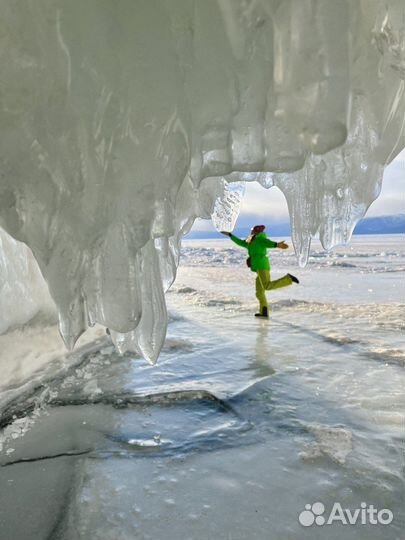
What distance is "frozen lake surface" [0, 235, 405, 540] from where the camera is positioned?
1425 millimetres

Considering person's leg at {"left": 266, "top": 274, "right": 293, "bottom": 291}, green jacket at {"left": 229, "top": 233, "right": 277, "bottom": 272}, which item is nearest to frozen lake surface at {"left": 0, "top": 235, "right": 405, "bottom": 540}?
person's leg at {"left": 266, "top": 274, "right": 293, "bottom": 291}

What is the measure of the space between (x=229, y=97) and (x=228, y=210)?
2.57m

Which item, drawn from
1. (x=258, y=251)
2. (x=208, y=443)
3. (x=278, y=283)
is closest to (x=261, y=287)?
(x=278, y=283)

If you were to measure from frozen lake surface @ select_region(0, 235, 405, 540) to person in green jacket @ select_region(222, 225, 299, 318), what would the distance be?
169 cm

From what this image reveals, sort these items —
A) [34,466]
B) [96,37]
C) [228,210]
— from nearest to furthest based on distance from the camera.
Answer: [96,37] → [34,466] → [228,210]

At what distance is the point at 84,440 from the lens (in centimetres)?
201

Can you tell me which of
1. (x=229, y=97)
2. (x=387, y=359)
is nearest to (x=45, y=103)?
(x=229, y=97)

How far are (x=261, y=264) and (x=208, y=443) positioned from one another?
3945mm

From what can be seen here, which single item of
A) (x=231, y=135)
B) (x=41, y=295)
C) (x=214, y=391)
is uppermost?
(x=231, y=135)

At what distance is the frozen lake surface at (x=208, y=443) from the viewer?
1.42 metres

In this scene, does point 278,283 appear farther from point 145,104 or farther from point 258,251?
point 145,104

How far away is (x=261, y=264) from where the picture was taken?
5738mm

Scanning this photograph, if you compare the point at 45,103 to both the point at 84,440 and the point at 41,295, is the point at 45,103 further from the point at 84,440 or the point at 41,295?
the point at 41,295

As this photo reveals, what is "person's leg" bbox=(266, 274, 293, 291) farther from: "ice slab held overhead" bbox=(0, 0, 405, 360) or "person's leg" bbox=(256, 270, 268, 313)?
"ice slab held overhead" bbox=(0, 0, 405, 360)
